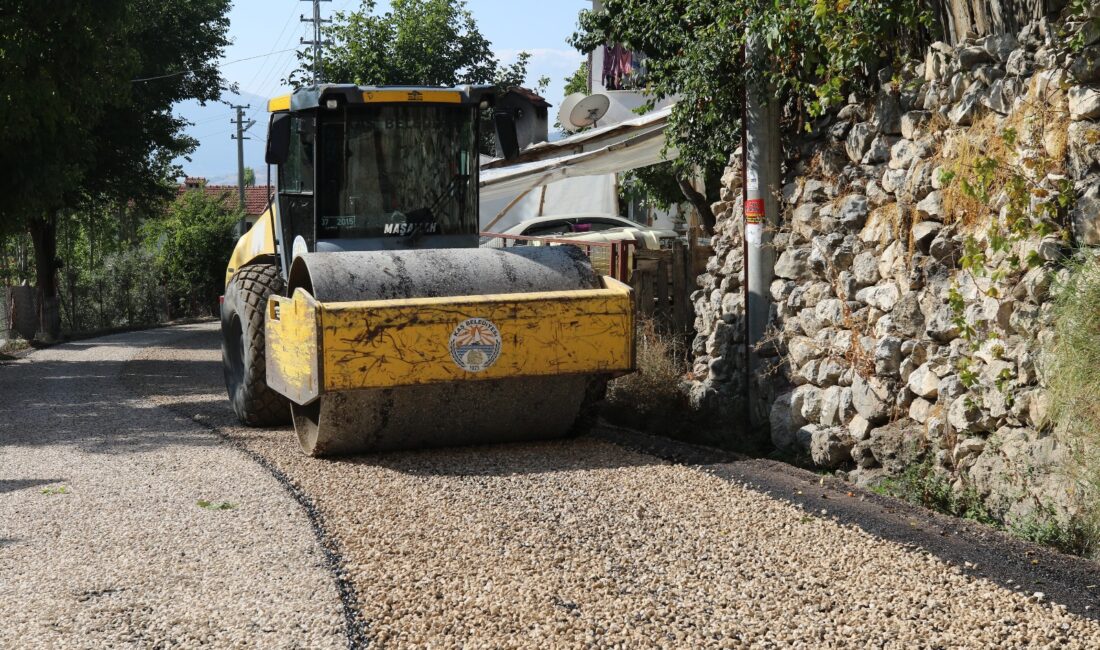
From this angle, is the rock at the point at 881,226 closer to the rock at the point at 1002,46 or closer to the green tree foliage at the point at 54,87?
the rock at the point at 1002,46

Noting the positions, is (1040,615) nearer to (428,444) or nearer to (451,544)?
(451,544)

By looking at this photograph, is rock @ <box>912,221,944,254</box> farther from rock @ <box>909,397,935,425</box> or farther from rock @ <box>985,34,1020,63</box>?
rock @ <box>985,34,1020,63</box>

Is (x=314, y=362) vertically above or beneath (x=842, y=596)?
above

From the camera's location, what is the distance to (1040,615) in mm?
5234

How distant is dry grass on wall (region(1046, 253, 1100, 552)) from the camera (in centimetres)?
600

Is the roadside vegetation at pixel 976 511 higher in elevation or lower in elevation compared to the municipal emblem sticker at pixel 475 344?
lower

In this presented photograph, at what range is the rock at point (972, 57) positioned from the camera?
24.5ft

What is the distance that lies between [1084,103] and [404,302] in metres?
4.41

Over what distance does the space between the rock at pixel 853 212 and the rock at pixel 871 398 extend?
Result: 111 cm

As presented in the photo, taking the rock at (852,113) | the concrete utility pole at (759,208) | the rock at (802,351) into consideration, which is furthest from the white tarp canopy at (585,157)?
the rock at (802,351)

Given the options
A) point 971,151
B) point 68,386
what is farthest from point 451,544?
point 68,386

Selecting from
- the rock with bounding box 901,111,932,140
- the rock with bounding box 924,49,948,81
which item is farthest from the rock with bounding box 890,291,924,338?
the rock with bounding box 924,49,948,81

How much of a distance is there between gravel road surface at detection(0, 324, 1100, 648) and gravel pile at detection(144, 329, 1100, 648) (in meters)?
0.01

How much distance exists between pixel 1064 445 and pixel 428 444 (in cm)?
446
